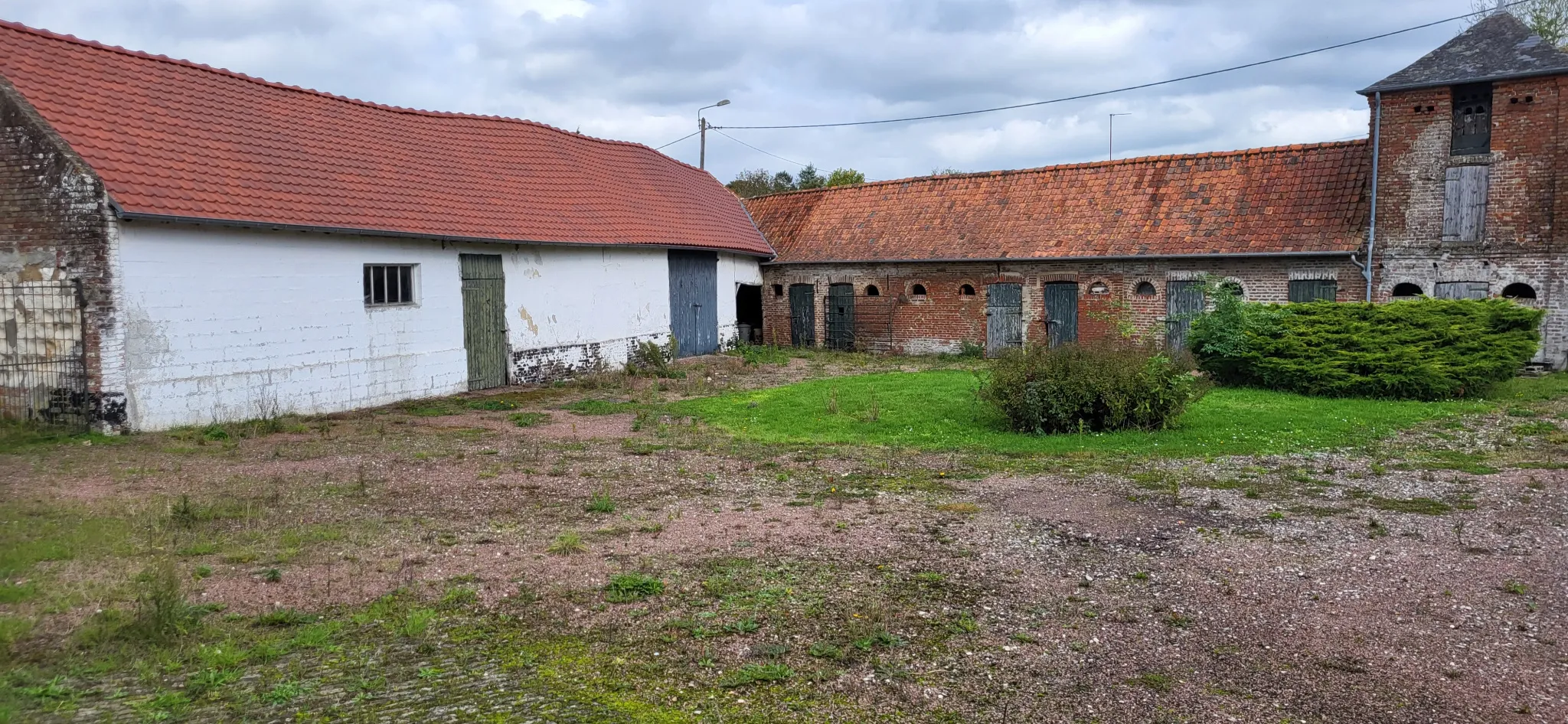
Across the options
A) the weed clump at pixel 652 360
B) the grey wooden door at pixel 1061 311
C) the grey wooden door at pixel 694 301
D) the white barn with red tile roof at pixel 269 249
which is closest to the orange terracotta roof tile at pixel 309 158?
the white barn with red tile roof at pixel 269 249

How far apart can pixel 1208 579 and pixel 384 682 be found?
16.0 ft

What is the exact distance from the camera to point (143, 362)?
11.7 metres

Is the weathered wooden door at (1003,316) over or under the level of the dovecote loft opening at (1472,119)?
under

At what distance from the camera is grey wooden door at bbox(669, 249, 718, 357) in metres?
22.8

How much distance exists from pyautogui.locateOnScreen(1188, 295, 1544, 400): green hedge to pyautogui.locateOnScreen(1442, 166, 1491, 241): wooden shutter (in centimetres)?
353

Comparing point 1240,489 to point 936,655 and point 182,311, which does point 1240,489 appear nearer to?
point 936,655

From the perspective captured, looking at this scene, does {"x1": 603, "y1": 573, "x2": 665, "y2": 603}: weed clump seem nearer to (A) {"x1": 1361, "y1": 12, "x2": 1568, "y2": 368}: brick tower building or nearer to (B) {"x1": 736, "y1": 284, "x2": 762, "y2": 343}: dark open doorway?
(A) {"x1": 1361, "y1": 12, "x2": 1568, "y2": 368}: brick tower building

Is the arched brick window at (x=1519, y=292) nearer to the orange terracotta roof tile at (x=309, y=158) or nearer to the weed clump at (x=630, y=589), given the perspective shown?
the orange terracotta roof tile at (x=309, y=158)

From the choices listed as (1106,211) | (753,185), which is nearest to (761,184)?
(753,185)

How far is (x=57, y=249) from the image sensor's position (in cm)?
1150

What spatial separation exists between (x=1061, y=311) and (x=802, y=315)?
23.8ft

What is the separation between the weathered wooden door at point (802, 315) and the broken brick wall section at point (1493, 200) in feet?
42.7

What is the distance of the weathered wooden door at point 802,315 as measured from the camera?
1049 inches

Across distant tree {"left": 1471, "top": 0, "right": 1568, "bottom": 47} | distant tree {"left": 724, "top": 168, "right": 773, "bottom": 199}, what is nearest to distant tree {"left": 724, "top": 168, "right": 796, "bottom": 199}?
distant tree {"left": 724, "top": 168, "right": 773, "bottom": 199}
